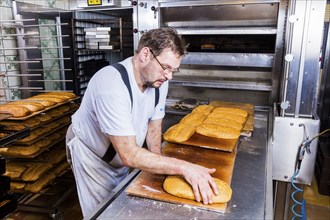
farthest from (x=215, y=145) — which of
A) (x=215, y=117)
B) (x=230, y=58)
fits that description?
(x=230, y=58)

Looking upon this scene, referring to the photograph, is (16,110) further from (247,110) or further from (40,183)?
(247,110)

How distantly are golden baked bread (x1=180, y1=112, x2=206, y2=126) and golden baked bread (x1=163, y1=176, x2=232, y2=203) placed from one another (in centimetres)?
80

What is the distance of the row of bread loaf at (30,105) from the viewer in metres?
2.31

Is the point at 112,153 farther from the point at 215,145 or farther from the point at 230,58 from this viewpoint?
the point at 230,58

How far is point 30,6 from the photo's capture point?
9.51 feet

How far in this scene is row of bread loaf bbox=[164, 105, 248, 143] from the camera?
181cm

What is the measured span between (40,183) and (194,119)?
162 centimetres

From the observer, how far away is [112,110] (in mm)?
1310

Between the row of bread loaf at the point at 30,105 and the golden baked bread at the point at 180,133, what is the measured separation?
1.08 metres

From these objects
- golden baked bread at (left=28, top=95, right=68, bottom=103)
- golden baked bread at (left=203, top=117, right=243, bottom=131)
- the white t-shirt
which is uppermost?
the white t-shirt

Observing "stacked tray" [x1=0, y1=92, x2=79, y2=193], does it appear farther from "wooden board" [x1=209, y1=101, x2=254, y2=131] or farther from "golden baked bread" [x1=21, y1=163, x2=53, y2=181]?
"wooden board" [x1=209, y1=101, x2=254, y2=131]

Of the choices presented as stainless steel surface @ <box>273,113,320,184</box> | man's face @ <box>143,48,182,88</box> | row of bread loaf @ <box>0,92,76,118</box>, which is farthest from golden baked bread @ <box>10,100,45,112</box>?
stainless steel surface @ <box>273,113,320,184</box>

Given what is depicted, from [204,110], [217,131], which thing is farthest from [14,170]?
[217,131]

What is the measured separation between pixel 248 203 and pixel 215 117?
101cm
